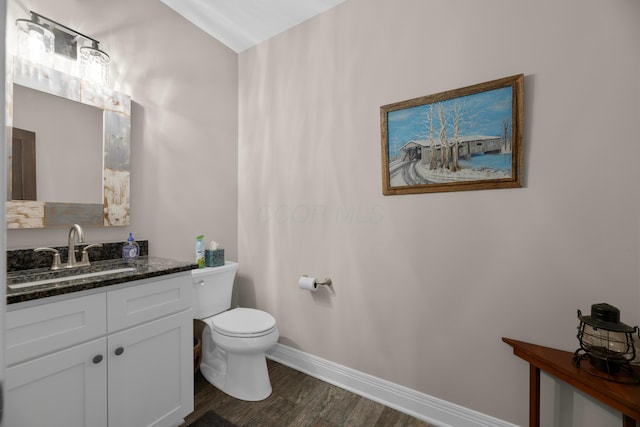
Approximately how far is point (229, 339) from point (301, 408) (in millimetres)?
597

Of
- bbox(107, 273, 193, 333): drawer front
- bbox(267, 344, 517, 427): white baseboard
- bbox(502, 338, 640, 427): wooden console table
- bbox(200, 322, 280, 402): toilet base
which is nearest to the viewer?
bbox(502, 338, 640, 427): wooden console table

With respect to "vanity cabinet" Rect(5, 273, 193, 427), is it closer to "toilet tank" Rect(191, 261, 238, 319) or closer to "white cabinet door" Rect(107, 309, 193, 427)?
"white cabinet door" Rect(107, 309, 193, 427)

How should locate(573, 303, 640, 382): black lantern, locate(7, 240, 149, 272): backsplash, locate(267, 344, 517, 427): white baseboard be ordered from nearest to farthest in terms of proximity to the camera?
1. locate(573, 303, 640, 382): black lantern
2. locate(7, 240, 149, 272): backsplash
3. locate(267, 344, 517, 427): white baseboard

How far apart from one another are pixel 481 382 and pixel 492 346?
0.21m

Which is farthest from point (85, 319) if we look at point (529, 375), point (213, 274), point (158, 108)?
point (529, 375)

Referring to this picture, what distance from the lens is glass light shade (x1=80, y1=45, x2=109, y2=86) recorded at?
1540 mm

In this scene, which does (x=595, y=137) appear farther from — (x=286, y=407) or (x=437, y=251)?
(x=286, y=407)

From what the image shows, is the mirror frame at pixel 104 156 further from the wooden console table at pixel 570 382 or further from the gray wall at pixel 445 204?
the wooden console table at pixel 570 382

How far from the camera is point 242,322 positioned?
5.87 ft

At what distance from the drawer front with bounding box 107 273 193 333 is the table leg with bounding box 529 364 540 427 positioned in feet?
5.54

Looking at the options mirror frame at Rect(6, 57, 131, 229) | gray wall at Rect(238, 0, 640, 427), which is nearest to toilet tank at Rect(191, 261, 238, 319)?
gray wall at Rect(238, 0, 640, 427)

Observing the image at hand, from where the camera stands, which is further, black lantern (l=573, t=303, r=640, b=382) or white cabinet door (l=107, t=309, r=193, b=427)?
white cabinet door (l=107, t=309, r=193, b=427)

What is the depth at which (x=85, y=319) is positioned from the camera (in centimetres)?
110

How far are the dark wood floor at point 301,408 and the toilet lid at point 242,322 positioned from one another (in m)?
0.44
